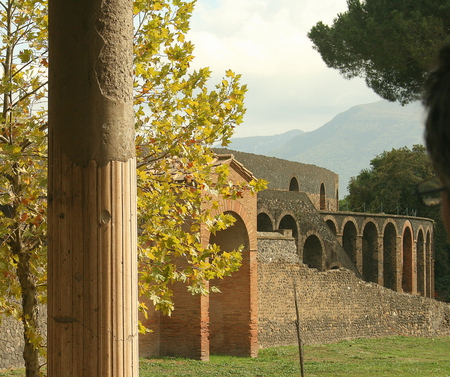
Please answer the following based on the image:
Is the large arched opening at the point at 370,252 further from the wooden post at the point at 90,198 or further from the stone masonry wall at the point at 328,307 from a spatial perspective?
the wooden post at the point at 90,198

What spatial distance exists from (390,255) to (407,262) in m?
2.01

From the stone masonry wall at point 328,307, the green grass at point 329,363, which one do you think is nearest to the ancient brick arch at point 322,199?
the stone masonry wall at point 328,307

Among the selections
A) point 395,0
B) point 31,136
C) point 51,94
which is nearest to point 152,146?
point 31,136

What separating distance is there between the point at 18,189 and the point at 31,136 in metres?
0.93

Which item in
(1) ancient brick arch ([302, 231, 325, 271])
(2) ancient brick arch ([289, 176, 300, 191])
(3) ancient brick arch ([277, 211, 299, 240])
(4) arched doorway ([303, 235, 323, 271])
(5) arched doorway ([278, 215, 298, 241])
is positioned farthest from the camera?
(2) ancient brick arch ([289, 176, 300, 191])

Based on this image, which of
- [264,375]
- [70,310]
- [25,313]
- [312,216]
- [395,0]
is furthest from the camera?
[312,216]

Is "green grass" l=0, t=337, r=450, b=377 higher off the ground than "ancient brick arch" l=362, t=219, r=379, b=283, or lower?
lower

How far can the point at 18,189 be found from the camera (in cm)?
629

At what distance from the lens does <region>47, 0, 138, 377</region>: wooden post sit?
214 cm

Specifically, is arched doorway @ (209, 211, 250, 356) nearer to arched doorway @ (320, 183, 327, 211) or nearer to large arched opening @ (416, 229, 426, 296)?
large arched opening @ (416, 229, 426, 296)

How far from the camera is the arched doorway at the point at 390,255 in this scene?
35.2 meters

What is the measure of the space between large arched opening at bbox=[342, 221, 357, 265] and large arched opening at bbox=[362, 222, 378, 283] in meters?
1.47

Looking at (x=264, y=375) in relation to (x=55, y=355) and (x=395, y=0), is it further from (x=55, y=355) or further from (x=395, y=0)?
→ (x=55, y=355)

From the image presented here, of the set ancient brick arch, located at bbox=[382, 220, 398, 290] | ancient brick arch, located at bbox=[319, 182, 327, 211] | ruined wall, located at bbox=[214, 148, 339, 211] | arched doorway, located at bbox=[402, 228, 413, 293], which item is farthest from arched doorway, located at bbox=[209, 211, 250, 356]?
ancient brick arch, located at bbox=[319, 182, 327, 211]
